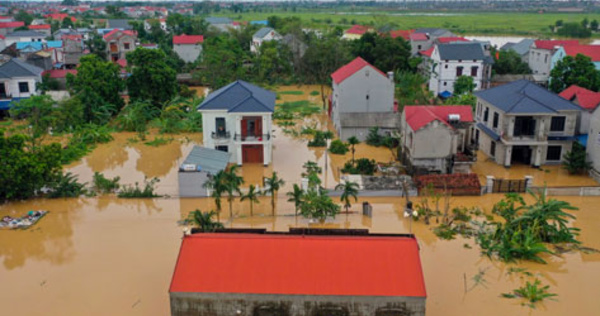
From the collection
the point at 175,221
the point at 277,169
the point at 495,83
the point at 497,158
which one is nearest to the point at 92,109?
the point at 277,169

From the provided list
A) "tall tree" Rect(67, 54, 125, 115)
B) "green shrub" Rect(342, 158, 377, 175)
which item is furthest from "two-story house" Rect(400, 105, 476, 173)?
"tall tree" Rect(67, 54, 125, 115)

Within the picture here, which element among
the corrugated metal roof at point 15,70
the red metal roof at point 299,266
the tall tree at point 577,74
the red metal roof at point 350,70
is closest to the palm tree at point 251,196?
the red metal roof at point 299,266

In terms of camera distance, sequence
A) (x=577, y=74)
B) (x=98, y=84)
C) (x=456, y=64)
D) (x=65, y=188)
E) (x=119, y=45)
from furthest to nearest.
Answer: (x=119, y=45) < (x=456, y=64) < (x=98, y=84) < (x=577, y=74) < (x=65, y=188)

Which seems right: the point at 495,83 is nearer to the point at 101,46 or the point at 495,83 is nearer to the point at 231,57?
the point at 231,57

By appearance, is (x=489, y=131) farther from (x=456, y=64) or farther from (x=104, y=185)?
(x=104, y=185)

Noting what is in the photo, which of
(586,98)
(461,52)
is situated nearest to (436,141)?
(586,98)

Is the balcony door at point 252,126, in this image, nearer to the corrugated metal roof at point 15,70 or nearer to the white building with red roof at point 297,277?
the white building with red roof at point 297,277

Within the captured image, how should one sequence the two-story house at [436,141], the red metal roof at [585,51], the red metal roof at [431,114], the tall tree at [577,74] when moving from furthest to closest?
1. the red metal roof at [585,51]
2. the tall tree at [577,74]
3. the red metal roof at [431,114]
4. the two-story house at [436,141]
